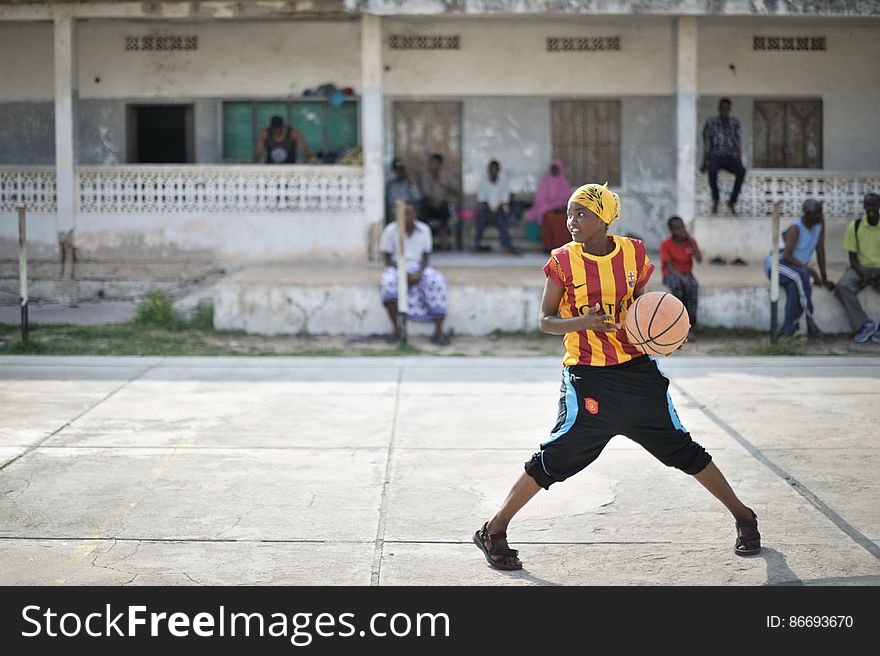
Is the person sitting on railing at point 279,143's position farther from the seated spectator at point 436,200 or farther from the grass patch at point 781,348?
the grass patch at point 781,348

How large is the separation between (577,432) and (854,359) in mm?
6531

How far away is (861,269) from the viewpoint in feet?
41.1

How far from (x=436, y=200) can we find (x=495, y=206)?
85 cm

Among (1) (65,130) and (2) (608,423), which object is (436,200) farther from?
(2) (608,423)

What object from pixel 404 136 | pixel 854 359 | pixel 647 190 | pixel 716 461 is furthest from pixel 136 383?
pixel 647 190

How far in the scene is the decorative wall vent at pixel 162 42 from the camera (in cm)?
1694

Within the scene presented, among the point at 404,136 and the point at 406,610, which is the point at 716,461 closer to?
the point at 406,610

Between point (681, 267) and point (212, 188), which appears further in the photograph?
point (212, 188)

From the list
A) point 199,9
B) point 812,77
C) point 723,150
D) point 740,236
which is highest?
point 199,9

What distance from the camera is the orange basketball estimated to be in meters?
5.11

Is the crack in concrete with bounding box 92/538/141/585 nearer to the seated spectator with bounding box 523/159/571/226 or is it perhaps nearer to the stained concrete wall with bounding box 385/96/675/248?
the seated spectator with bounding box 523/159/571/226

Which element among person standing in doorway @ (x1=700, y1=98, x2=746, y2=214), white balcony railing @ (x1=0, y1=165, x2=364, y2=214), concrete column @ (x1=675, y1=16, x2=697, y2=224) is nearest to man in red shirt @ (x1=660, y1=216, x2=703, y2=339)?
concrete column @ (x1=675, y1=16, x2=697, y2=224)

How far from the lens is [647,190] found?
57.0 ft

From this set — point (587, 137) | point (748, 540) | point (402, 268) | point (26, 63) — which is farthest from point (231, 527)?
point (26, 63)
